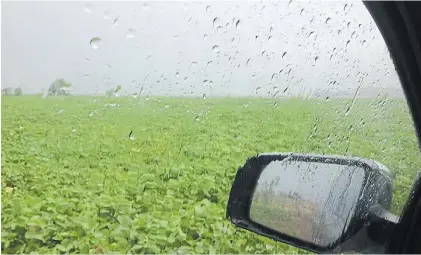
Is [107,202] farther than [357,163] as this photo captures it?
No

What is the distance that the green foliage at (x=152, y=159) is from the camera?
1.46 meters

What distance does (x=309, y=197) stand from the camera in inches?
64.2

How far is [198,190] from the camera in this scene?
163 centimetres

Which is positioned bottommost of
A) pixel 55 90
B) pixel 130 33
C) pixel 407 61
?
pixel 55 90

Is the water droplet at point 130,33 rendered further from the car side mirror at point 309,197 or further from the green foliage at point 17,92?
the car side mirror at point 309,197

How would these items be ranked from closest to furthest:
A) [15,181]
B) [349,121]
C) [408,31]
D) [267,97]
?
[408,31], [15,181], [267,97], [349,121]

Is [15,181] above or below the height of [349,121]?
below

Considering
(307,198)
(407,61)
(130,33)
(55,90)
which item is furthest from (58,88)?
(407,61)

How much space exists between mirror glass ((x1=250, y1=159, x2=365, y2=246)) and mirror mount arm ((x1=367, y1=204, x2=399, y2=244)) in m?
0.07

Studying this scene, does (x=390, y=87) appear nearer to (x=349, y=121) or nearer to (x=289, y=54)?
(x=349, y=121)

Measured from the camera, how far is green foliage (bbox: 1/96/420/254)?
4.79ft

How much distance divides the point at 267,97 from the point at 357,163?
0.34 metres

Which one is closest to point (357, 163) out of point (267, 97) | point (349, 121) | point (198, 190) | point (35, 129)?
point (349, 121)

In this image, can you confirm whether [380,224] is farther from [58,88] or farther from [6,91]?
[6,91]
